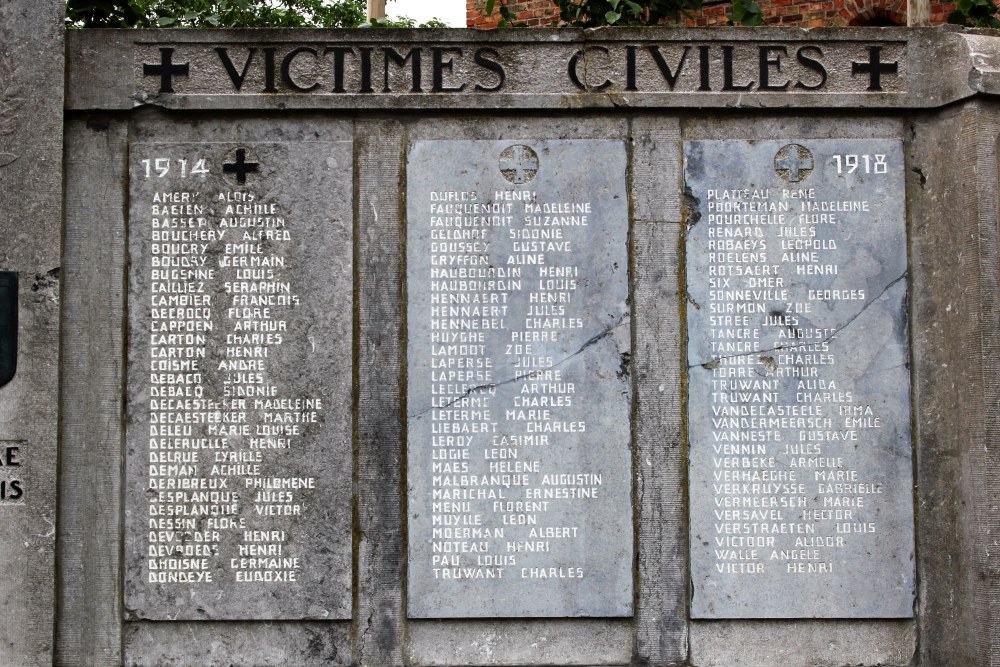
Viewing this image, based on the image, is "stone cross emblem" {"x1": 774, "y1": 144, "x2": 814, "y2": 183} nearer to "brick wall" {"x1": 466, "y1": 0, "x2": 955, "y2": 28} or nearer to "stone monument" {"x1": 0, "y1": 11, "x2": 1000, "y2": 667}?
"stone monument" {"x1": 0, "y1": 11, "x2": 1000, "y2": 667}

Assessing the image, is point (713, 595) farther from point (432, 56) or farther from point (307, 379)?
point (432, 56)

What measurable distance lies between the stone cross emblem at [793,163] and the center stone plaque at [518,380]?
86 centimetres

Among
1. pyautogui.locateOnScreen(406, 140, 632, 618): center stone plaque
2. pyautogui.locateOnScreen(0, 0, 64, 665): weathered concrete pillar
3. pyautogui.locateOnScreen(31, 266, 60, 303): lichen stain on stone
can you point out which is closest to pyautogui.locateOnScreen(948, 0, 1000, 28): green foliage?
pyautogui.locateOnScreen(406, 140, 632, 618): center stone plaque

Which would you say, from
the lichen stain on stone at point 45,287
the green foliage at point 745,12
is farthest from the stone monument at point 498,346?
the green foliage at point 745,12

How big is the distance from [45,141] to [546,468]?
3.15m

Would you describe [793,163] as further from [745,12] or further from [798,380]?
[745,12]

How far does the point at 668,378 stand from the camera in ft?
18.0

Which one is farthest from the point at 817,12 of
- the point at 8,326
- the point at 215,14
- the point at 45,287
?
the point at 8,326

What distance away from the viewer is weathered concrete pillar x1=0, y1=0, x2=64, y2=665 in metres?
5.20

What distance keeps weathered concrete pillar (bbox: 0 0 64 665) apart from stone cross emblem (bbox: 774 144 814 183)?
3.85 metres

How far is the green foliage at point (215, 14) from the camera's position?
6.81 m

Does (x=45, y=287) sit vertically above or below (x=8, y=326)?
above

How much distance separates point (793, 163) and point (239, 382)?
10.6 ft

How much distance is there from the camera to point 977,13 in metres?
6.68
